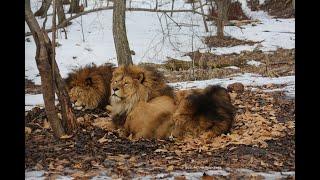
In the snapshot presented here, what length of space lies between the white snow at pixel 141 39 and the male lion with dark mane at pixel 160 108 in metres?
10.9

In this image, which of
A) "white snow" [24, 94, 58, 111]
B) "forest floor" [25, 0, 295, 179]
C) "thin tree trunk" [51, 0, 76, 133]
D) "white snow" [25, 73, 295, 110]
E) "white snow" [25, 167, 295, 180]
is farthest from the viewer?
"white snow" [25, 73, 295, 110]

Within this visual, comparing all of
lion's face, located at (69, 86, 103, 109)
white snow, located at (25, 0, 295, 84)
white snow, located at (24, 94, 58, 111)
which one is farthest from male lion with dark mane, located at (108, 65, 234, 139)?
white snow, located at (25, 0, 295, 84)

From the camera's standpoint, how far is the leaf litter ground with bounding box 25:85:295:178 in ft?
18.8

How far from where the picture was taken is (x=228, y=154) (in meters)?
6.28

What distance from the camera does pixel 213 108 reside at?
7.32 meters

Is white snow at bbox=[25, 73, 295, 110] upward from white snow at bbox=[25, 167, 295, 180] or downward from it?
upward

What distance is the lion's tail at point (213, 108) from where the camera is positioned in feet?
23.7

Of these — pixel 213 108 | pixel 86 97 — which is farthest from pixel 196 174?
pixel 86 97

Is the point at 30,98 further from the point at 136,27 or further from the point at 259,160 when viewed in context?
the point at 136,27

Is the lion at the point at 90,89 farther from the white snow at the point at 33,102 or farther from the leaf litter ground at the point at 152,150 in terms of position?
the white snow at the point at 33,102

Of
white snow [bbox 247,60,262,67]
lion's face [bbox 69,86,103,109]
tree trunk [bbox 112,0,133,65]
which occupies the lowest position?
white snow [bbox 247,60,262,67]

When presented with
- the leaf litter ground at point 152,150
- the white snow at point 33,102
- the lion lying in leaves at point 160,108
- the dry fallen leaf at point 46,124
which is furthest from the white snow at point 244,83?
the lion lying in leaves at point 160,108

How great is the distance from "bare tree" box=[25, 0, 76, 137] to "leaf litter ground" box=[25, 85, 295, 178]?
0.21 m

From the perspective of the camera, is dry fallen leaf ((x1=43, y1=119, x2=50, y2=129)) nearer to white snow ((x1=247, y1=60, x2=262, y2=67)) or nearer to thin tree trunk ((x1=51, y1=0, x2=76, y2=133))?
thin tree trunk ((x1=51, y1=0, x2=76, y2=133))
